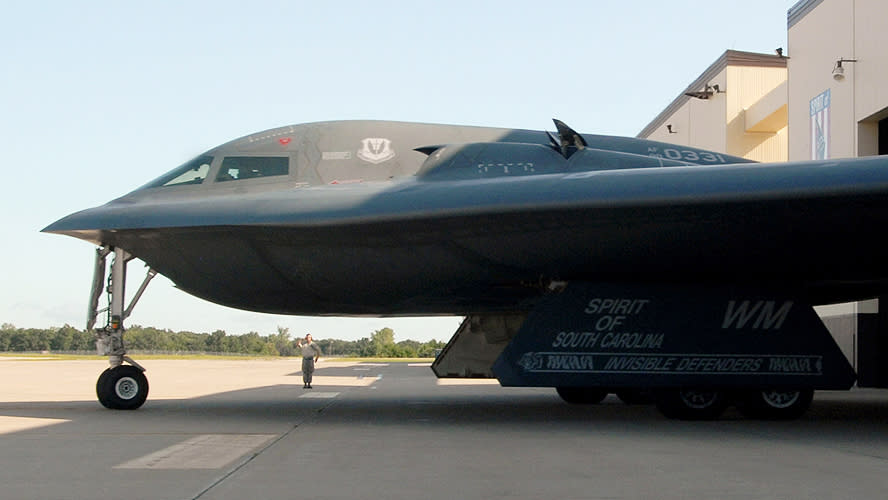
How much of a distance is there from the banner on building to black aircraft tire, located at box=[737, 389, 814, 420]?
10.8 metres

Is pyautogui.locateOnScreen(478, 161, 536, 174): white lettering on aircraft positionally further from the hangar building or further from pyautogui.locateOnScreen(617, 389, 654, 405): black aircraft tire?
the hangar building

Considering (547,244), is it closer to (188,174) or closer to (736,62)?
(188,174)

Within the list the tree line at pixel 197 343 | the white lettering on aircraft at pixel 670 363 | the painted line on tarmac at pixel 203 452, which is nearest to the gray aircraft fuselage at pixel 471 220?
the white lettering on aircraft at pixel 670 363

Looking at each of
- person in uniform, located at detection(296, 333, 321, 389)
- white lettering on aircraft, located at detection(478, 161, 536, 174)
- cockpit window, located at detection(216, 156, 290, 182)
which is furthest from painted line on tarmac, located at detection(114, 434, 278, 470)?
person in uniform, located at detection(296, 333, 321, 389)

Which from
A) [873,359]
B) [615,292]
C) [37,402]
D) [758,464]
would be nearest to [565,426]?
[615,292]

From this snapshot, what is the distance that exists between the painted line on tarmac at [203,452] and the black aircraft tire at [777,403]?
5429mm

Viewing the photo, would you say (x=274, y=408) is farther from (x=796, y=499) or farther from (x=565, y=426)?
(x=796, y=499)

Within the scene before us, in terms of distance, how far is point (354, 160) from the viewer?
37.8ft

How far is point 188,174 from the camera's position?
11844 millimetres

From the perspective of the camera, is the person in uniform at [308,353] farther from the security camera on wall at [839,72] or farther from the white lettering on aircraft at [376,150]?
the security camera on wall at [839,72]

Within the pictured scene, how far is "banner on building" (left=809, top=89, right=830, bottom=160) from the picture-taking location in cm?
2044

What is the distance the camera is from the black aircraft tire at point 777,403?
10844 millimetres

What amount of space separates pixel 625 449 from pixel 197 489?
12.5 feet

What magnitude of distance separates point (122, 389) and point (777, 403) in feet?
26.0
